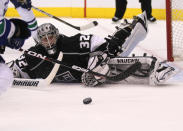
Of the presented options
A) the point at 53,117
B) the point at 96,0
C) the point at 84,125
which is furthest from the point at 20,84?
the point at 96,0

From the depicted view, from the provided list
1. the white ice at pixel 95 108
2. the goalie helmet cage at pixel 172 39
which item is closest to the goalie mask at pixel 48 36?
the white ice at pixel 95 108

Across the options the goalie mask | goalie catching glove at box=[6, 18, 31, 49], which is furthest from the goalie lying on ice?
goalie catching glove at box=[6, 18, 31, 49]

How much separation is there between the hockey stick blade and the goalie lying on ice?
2 cm

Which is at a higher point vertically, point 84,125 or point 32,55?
point 32,55

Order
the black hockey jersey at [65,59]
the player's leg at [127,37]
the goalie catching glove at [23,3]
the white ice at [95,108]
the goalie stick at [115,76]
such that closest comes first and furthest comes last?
1. the white ice at [95,108]
2. the goalie stick at [115,76]
3. the black hockey jersey at [65,59]
4. the player's leg at [127,37]
5. the goalie catching glove at [23,3]

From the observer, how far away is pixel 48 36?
242 centimetres

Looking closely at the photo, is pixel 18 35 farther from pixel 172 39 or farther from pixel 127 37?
pixel 172 39

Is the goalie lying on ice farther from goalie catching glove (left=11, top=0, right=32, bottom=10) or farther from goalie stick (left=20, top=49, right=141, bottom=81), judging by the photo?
goalie catching glove (left=11, top=0, right=32, bottom=10)

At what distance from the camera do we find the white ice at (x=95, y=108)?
1.66 meters

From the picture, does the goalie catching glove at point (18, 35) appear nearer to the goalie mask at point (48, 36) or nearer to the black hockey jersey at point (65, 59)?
the goalie mask at point (48, 36)

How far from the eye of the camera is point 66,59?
8.29 feet

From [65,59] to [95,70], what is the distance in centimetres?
22

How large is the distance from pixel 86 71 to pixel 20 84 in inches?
17.2

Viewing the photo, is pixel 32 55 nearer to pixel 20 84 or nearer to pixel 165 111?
pixel 20 84
